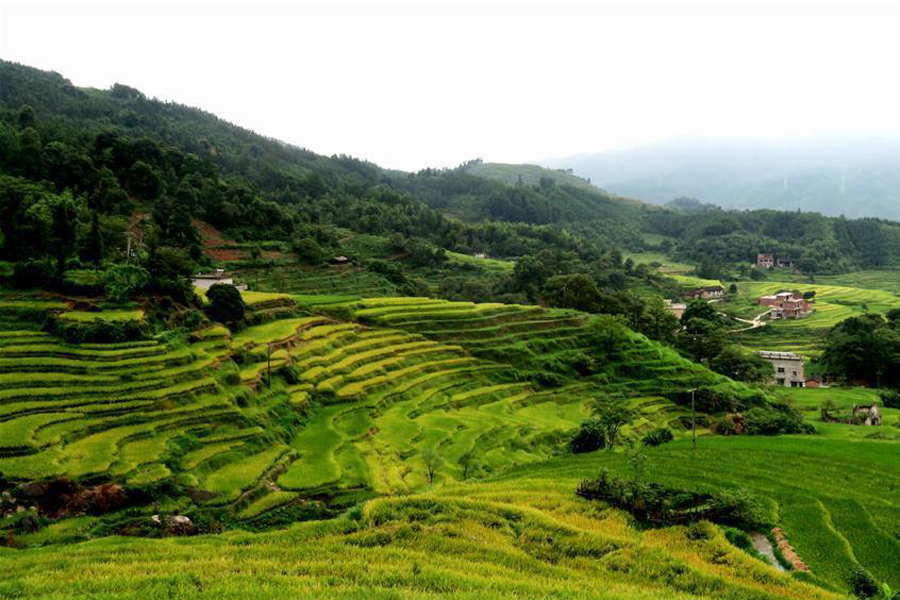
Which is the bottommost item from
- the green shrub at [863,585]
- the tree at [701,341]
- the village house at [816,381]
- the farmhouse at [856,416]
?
the village house at [816,381]

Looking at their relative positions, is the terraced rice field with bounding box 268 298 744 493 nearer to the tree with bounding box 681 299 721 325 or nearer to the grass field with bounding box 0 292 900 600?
the grass field with bounding box 0 292 900 600

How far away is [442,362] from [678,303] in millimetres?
56466

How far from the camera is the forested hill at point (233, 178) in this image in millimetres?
63781

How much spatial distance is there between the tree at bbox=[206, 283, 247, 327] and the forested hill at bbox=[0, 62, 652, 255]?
31755mm

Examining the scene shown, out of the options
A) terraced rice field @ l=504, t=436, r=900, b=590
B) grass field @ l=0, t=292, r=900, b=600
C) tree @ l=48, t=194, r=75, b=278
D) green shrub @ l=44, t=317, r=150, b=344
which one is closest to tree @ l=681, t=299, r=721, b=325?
grass field @ l=0, t=292, r=900, b=600

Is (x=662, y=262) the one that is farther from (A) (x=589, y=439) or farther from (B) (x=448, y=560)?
(B) (x=448, y=560)

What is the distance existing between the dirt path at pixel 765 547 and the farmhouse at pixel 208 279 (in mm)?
38362

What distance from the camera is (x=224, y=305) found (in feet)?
110

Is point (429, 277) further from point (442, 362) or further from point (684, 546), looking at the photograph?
point (684, 546)

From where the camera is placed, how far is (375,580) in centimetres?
1022

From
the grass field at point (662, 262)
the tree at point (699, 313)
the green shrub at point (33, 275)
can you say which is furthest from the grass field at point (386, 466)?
the grass field at point (662, 262)

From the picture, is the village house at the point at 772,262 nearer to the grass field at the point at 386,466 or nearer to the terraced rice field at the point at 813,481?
the grass field at the point at 386,466

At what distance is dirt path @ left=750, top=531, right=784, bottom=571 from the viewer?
13.7 metres

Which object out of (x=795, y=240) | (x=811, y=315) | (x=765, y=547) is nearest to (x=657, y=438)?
(x=765, y=547)
